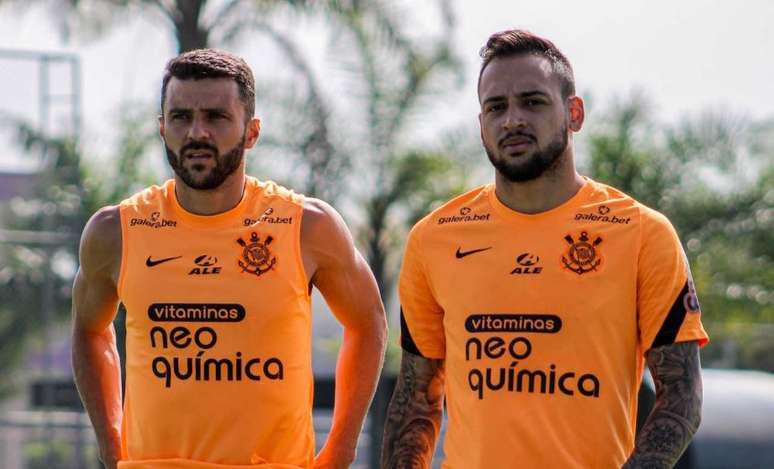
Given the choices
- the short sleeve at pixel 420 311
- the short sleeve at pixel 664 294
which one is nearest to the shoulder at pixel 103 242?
the short sleeve at pixel 420 311

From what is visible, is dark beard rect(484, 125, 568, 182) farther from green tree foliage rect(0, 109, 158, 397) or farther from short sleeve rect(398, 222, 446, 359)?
green tree foliage rect(0, 109, 158, 397)

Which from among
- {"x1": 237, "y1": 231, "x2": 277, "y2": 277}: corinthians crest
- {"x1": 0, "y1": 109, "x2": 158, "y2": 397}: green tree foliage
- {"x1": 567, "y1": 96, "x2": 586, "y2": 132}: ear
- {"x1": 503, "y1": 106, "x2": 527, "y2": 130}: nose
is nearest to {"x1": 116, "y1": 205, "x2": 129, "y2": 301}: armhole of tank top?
{"x1": 237, "y1": 231, "x2": 277, "y2": 277}: corinthians crest

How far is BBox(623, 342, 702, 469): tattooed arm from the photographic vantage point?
3.68 metres

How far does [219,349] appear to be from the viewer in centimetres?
425

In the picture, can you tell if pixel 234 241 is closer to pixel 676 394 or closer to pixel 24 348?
pixel 676 394

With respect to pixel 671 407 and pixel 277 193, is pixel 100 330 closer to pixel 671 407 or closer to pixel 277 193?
pixel 277 193

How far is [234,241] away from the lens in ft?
14.4

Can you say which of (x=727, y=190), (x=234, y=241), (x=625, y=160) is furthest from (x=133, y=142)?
(x=234, y=241)

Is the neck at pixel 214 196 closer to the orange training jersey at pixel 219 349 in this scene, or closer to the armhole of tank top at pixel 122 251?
the orange training jersey at pixel 219 349

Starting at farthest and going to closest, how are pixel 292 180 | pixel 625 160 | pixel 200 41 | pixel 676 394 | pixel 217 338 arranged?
pixel 625 160 → pixel 292 180 → pixel 200 41 → pixel 217 338 → pixel 676 394

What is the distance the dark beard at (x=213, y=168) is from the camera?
14.2ft

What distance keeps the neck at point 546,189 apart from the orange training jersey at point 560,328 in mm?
24

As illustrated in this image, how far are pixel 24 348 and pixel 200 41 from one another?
2985 mm

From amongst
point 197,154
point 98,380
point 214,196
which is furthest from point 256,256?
point 98,380
